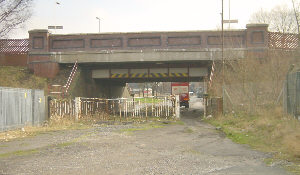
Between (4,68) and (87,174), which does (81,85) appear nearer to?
(4,68)

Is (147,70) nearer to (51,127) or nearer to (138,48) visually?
(138,48)

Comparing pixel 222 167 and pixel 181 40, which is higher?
pixel 181 40

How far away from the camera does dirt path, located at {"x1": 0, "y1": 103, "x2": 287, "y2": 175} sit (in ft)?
21.7

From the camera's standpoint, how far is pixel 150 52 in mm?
25375

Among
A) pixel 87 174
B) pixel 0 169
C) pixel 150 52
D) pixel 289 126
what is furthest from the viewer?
pixel 150 52

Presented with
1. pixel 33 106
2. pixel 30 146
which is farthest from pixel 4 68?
pixel 30 146

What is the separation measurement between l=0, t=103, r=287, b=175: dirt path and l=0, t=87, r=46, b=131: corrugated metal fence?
3409mm

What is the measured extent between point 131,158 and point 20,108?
30.5ft

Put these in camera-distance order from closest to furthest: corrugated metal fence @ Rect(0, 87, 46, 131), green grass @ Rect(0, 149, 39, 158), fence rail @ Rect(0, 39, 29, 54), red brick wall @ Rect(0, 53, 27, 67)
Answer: green grass @ Rect(0, 149, 39, 158) < corrugated metal fence @ Rect(0, 87, 46, 131) < fence rail @ Rect(0, 39, 29, 54) < red brick wall @ Rect(0, 53, 27, 67)

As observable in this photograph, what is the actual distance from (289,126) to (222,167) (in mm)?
4909

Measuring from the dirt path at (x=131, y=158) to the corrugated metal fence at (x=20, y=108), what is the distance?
3409mm

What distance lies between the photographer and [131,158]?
796 cm

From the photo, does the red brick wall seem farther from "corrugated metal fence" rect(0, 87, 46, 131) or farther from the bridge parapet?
"corrugated metal fence" rect(0, 87, 46, 131)

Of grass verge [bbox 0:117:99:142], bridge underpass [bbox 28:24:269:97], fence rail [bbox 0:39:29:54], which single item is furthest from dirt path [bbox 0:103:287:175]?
fence rail [bbox 0:39:29:54]
